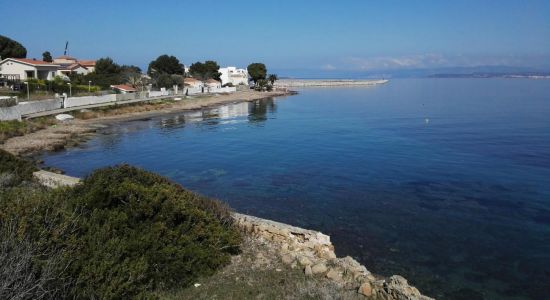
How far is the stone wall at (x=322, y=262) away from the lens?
934 cm

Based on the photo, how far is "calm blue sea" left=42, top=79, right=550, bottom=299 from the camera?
1405 centimetres

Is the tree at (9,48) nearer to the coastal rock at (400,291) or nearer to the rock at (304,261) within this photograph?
the rock at (304,261)

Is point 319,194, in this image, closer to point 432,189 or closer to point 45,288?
point 432,189

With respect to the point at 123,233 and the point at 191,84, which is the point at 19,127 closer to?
the point at 123,233

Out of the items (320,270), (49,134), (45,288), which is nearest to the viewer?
(45,288)

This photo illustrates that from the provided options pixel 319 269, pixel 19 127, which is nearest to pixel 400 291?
pixel 319 269

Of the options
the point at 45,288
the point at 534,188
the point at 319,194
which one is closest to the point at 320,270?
the point at 45,288

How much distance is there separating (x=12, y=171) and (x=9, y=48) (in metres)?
80.6

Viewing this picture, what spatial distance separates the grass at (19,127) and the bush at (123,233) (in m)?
29.4

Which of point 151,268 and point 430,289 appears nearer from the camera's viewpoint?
point 151,268

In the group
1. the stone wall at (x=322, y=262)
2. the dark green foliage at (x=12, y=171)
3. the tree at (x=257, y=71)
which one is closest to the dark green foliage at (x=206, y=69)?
the tree at (x=257, y=71)

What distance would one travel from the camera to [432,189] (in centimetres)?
2306

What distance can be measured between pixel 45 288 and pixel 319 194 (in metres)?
16.3

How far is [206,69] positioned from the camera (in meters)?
136
